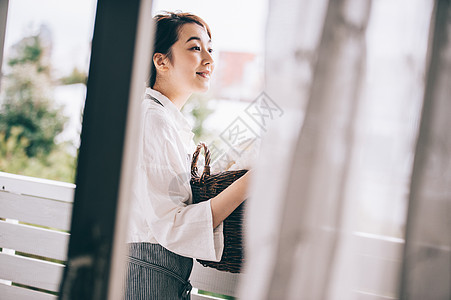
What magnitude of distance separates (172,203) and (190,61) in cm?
51

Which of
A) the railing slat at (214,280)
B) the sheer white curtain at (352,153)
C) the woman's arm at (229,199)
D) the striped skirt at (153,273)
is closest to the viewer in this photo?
the sheer white curtain at (352,153)

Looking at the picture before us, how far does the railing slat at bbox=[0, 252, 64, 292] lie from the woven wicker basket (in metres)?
1.10

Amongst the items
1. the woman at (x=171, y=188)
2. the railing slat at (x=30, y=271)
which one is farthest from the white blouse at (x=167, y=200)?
the railing slat at (x=30, y=271)

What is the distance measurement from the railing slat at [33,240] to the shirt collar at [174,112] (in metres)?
0.93

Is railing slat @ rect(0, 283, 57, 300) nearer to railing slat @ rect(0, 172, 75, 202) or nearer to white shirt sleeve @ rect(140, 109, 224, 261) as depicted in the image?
railing slat @ rect(0, 172, 75, 202)

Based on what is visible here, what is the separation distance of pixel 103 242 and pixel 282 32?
0.49 metres

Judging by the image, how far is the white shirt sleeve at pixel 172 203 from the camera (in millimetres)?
1069

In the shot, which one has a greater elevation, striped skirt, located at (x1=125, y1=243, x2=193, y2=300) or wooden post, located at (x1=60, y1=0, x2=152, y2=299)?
wooden post, located at (x1=60, y1=0, x2=152, y2=299)

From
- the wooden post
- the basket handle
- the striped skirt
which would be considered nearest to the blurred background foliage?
the striped skirt

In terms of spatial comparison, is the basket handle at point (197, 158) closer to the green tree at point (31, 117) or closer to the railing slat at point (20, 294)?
the railing slat at point (20, 294)

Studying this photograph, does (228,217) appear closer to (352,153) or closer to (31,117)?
(352,153)

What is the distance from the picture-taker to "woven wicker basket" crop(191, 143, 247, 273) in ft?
3.53

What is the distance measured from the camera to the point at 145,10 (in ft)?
2.36

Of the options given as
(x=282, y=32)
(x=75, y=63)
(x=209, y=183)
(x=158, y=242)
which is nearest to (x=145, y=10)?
(x=282, y=32)
